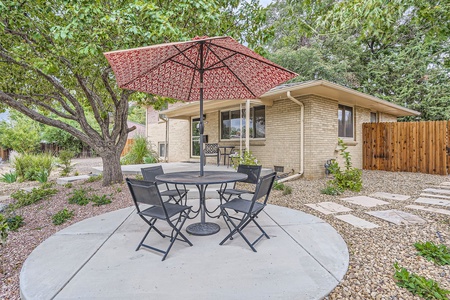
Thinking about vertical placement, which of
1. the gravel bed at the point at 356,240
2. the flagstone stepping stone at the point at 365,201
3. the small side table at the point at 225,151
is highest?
the small side table at the point at 225,151

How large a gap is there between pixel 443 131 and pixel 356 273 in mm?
9189

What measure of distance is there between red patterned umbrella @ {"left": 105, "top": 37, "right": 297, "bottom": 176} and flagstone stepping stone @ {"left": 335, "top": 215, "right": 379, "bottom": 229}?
8.00 ft

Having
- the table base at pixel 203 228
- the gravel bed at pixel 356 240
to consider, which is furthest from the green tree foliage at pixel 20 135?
the table base at pixel 203 228

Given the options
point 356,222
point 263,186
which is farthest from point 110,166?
point 356,222

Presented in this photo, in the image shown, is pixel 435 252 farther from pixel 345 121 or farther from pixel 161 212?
pixel 345 121

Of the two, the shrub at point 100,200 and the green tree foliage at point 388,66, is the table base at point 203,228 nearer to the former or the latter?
the shrub at point 100,200

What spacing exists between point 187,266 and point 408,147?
1027 cm

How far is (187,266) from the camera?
2426mm

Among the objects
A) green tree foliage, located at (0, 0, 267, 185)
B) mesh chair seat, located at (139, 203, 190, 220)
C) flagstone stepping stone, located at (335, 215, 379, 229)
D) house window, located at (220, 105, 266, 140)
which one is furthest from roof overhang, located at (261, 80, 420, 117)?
mesh chair seat, located at (139, 203, 190, 220)

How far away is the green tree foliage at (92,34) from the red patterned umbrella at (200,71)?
1.84 feet

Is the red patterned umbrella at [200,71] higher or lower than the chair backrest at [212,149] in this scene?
higher

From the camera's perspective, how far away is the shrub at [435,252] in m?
2.56

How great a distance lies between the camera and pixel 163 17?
3.67 m

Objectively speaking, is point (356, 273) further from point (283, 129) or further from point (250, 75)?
point (283, 129)
